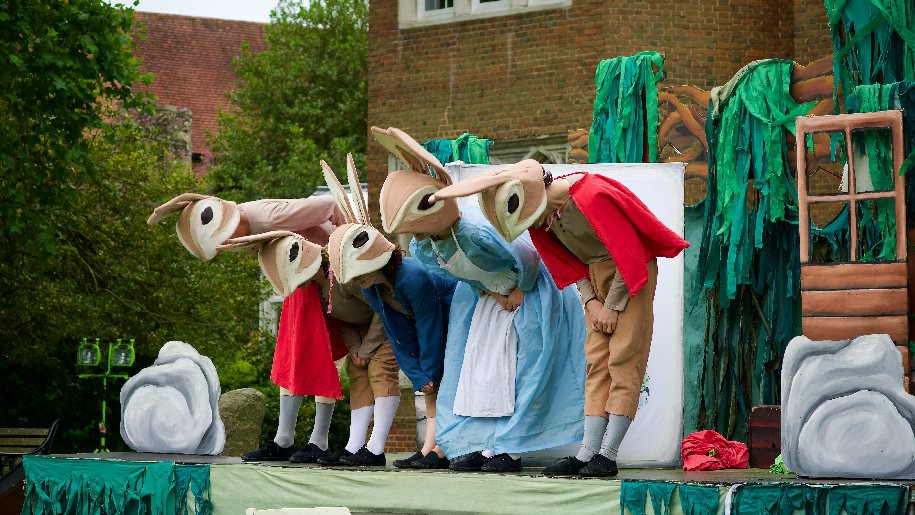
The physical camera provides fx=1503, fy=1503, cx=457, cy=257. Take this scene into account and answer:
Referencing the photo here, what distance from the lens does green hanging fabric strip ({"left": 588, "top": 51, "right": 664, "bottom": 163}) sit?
9.91 meters

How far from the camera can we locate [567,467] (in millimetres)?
6906

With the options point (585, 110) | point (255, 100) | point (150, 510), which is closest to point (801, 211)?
point (150, 510)

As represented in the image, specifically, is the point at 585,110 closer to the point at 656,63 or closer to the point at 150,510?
the point at 656,63

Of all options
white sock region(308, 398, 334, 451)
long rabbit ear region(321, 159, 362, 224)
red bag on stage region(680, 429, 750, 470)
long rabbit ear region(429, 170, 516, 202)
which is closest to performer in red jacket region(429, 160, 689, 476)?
long rabbit ear region(429, 170, 516, 202)

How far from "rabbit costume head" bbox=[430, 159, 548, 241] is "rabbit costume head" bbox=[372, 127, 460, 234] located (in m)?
0.31

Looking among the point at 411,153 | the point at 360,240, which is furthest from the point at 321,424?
the point at 411,153

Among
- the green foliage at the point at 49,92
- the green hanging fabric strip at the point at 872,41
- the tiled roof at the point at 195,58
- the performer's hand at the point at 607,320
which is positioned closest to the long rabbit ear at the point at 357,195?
the performer's hand at the point at 607,320

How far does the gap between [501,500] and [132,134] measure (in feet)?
39.3

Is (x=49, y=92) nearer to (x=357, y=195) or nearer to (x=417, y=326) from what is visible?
(x=357, y=195)

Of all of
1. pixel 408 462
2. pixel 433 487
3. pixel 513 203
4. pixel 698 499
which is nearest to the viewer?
pixel 698 499

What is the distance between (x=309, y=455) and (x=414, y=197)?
68.3 inches

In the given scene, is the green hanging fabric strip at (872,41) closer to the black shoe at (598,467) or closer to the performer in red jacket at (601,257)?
the performer in red jacket at (601,257)

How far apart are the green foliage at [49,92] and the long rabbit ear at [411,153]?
6.24m

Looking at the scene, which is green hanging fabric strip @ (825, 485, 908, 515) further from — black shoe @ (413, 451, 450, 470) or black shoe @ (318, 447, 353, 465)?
black shoe @ (318, 447, 353, 465)
